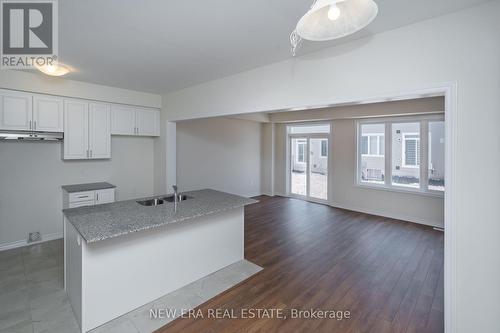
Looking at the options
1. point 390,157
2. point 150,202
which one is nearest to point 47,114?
point 150,202

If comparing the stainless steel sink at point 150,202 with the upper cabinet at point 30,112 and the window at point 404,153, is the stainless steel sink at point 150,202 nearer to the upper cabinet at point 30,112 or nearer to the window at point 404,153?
the upper cabinet at point 30,112

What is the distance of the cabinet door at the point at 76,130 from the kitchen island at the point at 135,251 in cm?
180

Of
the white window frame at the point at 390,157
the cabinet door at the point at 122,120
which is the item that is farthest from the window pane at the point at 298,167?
the cabinet door at the point at 122,120

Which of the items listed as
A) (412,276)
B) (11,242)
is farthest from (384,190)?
(11,242)

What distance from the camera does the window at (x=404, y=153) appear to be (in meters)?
4.79

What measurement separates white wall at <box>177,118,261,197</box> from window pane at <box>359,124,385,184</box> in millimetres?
3154

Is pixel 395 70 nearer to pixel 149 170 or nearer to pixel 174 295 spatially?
pixel 174 295

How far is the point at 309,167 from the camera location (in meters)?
6.91

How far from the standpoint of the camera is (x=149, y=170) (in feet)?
16.7

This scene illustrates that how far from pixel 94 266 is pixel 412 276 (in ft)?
11.7

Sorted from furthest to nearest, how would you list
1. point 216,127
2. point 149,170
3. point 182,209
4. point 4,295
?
point 216,127 < point 149,170 < point 182,209 < point 4,295

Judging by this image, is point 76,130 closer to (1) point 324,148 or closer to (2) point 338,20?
(2) point 338,20

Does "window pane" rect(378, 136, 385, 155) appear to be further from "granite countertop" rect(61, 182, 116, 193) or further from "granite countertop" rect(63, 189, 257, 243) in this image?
"granite countertop" rect(61, 182, 116, 193)

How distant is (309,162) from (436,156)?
9.76ft
